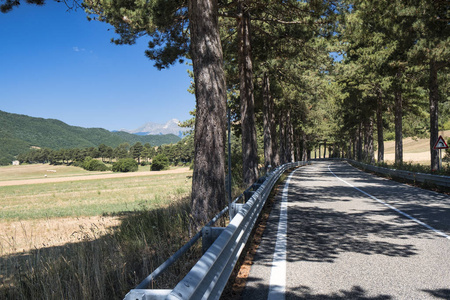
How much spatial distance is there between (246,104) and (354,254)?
1105 cm

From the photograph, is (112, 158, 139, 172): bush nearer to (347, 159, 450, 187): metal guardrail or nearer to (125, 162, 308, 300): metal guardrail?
(347, 159, 450, 187): metal guardrail

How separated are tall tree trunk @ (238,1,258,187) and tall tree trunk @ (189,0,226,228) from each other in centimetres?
804

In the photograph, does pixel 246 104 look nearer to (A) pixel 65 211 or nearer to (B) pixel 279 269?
(B) pixel 279 269

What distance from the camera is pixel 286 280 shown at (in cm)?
454

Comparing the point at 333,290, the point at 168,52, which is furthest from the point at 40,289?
the point at 168,52

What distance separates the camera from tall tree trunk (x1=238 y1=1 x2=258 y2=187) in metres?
15.5

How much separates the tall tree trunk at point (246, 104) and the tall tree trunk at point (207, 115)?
8.04 meters

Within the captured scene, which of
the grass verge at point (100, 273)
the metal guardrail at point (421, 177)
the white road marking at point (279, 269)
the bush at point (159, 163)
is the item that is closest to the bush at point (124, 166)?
the bush at point (159, 163)

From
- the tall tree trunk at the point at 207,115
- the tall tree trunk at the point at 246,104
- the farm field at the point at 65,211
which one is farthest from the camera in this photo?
the tall tree trunk at the point at 246,104

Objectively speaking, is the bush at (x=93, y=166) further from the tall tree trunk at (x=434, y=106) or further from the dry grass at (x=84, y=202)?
the tall tree trunk at (x=434, y=106)

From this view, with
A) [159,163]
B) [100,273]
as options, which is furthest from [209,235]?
[159,163]

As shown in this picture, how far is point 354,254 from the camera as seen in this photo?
5.70 m

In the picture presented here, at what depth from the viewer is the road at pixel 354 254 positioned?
420 centimetres

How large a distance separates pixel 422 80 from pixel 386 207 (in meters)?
14.8
